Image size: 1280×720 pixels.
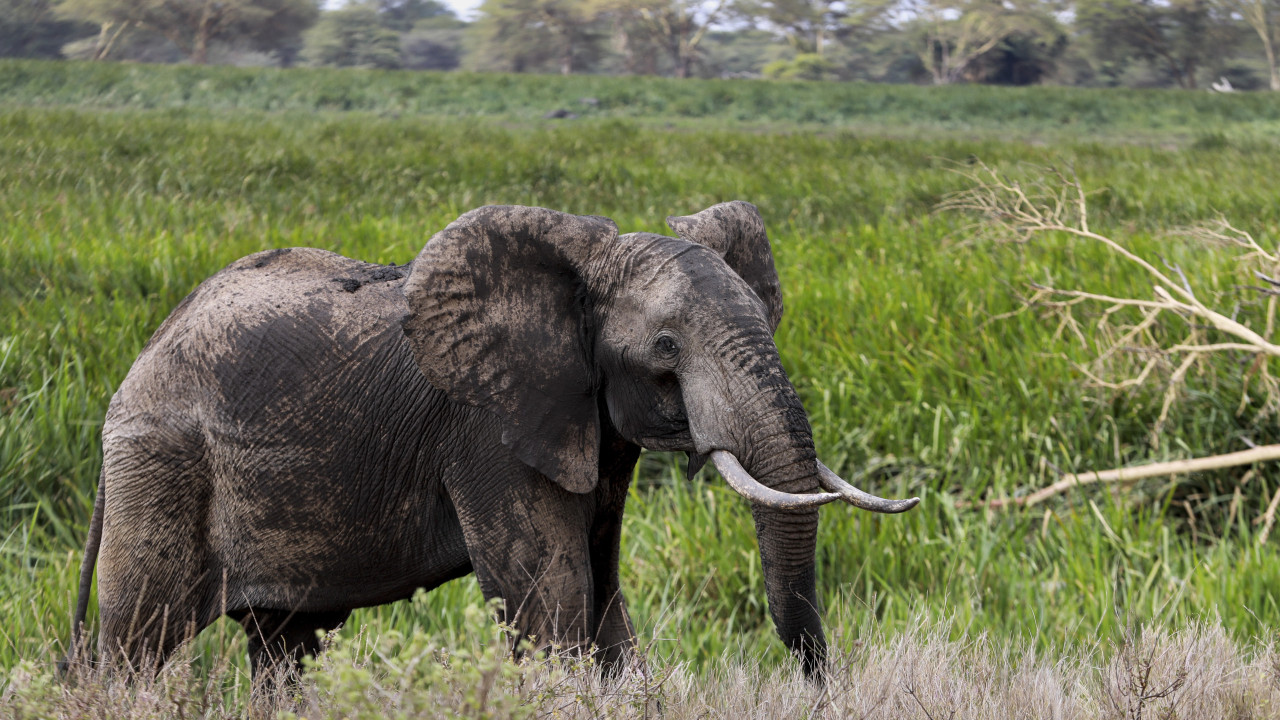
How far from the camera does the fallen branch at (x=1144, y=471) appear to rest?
3957mm

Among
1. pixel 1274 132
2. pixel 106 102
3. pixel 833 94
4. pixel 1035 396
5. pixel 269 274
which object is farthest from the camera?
pixel 833 94

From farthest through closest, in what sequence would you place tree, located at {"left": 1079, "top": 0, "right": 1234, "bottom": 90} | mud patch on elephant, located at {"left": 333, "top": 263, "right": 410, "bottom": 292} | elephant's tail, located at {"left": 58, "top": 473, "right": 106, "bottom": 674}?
tree, located at {"left": 1079, "top": 0, "right": 1234, "bottom": 90} < elephant's tail, located at {"left": 58, "top": 473, "right": 106, "bottom": 674} < mud patch on elephant, located at {"left": 333, "top": 263, "right": 410, "bottom": 292}

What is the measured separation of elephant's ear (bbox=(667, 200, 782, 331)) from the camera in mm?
2031

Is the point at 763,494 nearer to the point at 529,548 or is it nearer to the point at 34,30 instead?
the point at 529,548

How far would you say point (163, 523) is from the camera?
2113 mm

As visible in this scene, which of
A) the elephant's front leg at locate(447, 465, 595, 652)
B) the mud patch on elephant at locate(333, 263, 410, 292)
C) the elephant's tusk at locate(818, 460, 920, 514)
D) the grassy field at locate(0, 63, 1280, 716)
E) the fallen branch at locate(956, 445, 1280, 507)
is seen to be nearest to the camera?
the elephant's tusk at locate(818, 460, 920, 514)

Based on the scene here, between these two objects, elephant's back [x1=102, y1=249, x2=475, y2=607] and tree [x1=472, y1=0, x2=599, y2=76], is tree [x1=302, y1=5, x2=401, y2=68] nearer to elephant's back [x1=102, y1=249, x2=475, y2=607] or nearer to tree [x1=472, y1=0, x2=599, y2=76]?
tree [x1=472, y1=0, x2=599, y2=76]

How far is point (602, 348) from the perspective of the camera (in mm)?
1911

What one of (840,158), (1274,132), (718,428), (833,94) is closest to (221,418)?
(718,428)

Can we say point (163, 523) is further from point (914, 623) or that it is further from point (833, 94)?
point (833, 94)

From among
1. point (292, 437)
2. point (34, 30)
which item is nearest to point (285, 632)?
point (292, 437)

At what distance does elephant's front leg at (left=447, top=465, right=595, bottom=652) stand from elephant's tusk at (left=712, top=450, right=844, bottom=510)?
0.42 m

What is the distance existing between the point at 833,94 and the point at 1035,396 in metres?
35.0

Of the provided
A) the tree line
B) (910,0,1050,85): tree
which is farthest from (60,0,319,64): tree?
(910,0,1050,85): tree
